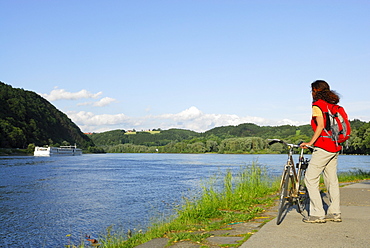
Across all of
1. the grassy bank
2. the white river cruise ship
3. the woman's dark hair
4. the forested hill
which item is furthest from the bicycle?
the white river cruise ship

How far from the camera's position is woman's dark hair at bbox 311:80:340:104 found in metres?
5.88

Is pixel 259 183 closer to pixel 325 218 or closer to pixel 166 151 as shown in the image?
pixel 325 218

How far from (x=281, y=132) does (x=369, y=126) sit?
80232 mm

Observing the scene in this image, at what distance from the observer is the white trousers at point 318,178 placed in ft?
19.0

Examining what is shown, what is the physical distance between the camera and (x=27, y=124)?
366ft

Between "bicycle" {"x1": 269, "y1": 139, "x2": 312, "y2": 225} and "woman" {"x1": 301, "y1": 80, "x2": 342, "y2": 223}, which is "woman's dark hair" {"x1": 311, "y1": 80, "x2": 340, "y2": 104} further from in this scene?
"bicycle" {"x1": 269, "y1": 139, "x2": 312, "y2": 225}

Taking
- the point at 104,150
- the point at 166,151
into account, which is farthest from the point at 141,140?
the point at 166,151

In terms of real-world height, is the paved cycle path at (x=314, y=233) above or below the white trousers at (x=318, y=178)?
below

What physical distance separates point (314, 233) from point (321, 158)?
125 centimetres

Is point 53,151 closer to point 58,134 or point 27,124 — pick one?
point 27,124

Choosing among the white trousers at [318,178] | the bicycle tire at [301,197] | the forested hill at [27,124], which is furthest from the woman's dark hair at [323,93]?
the forested hill at [27,124]

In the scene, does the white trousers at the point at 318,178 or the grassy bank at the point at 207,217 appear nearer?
the white trousers at the point at 318,178

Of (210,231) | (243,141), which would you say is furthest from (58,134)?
(210,231)

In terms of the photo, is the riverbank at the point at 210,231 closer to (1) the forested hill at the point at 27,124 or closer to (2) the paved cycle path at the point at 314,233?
(2) the paved cycle path at the point at 314,233
